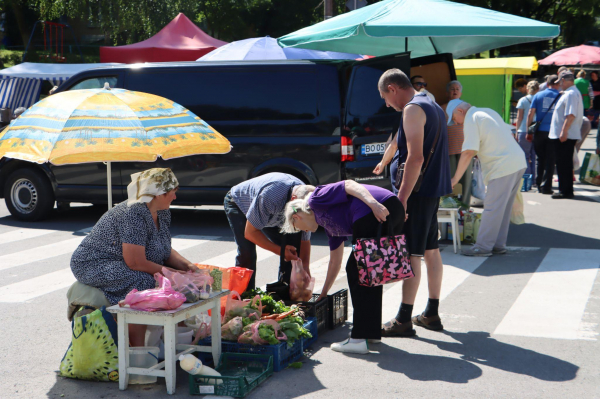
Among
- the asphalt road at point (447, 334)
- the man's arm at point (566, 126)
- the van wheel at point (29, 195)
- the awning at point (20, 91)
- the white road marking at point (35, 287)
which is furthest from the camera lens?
the awning at point (20, 91)

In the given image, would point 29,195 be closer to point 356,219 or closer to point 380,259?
point 356,219

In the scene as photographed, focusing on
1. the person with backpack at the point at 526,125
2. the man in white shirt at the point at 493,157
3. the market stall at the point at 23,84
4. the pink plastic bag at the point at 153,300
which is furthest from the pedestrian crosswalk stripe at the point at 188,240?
the market stall at the point at 23,84

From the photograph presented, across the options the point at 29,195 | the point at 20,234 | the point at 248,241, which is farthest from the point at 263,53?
the point at 248,241

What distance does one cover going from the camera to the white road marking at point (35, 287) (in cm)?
629

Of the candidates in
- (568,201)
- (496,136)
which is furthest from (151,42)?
(496,136)

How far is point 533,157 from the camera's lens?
1314 centimetres

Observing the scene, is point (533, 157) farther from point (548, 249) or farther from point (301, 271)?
point (301, 271)

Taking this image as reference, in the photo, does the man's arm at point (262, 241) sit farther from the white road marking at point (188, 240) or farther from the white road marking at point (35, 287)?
the white road marking at point (188, 240)

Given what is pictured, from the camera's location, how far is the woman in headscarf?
437cm

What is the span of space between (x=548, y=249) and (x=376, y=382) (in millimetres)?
4623

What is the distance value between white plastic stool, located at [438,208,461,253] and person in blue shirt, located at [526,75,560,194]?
15.4ft

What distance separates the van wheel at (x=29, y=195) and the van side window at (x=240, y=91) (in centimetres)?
208

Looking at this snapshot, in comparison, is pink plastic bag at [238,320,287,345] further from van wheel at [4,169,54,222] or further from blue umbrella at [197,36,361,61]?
blue umbrella at [197,36,361,61]

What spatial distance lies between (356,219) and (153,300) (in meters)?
1.42
